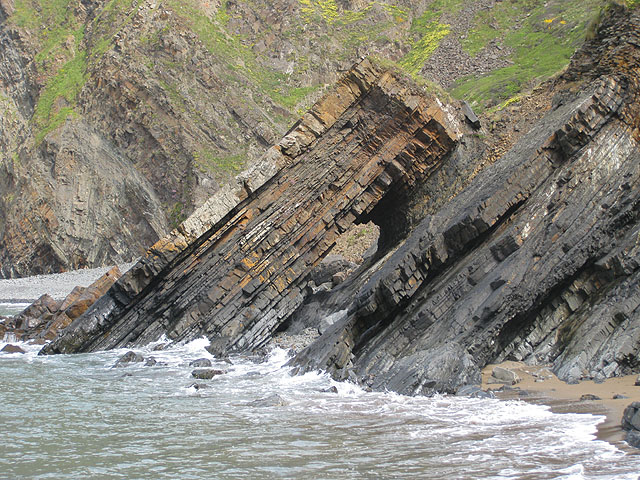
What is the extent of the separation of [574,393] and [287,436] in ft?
15.0

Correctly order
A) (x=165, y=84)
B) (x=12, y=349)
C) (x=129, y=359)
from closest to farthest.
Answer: (x=129, y=359) < (x=12, y=349) < (x=165, y=84)

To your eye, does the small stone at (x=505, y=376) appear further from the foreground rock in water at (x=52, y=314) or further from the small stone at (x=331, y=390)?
the foreground rock in water at (x=52, y=314)

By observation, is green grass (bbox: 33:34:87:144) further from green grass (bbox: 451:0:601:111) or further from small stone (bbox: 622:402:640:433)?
small stone (bbox: 622:402:640:433)

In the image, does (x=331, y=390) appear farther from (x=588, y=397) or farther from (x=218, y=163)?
(x=218, y=163)

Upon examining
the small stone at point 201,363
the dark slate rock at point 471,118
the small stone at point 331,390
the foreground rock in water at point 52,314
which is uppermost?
the dark slate rock at point 471,118

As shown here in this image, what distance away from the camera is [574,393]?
33.4 feet

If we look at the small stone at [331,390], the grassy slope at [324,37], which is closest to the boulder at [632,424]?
the small stone at [331,390]

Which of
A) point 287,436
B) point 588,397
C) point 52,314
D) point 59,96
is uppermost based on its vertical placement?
point 59,96

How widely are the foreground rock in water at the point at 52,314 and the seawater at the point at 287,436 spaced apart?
1082cm

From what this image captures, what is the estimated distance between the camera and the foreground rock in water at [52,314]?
24381 mm

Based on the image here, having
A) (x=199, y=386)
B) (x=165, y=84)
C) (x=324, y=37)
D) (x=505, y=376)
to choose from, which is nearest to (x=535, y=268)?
(x=505, y=376)

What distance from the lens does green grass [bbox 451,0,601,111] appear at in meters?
50.0

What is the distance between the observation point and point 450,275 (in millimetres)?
14820

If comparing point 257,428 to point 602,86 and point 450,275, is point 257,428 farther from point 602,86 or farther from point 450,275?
point 602,86
